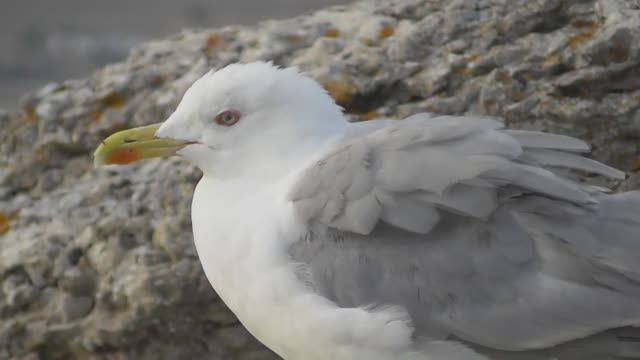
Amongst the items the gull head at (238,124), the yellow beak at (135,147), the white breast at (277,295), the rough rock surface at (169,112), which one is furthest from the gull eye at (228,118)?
the rough rock surface at (169,112)

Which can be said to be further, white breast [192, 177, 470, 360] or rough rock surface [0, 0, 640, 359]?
rough rock surface [0, 0, 640, 359]

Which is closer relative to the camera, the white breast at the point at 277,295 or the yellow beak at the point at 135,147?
the white breast at the point at 277,295

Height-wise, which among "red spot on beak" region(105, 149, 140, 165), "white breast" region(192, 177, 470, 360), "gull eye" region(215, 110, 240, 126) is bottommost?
"white breast" region(192, 177, 470, 360)

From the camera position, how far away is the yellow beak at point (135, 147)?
150 inches

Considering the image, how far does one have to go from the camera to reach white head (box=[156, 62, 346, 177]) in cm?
378

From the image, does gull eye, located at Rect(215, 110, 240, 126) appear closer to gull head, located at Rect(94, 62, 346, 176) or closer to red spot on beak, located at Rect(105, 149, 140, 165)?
gull head, located at Rect(94, 62, 346, 176)

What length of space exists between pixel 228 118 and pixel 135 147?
321 millimetres

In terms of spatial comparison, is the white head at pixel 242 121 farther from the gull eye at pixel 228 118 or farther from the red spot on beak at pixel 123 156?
the red spot on beak at pixel 123 156

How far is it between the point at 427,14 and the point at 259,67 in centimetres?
133

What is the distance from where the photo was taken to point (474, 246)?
3.41m

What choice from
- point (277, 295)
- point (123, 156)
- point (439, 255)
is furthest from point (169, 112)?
point (439, 255)

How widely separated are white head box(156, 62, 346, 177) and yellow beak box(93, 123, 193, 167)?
2cm

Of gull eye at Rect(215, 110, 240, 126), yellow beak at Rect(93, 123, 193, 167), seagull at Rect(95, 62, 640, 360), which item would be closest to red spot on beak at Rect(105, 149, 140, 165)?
yellow beak at Rect(93, 123, 193, 167)

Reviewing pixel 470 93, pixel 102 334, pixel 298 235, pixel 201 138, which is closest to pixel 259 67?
pixel 201 138
